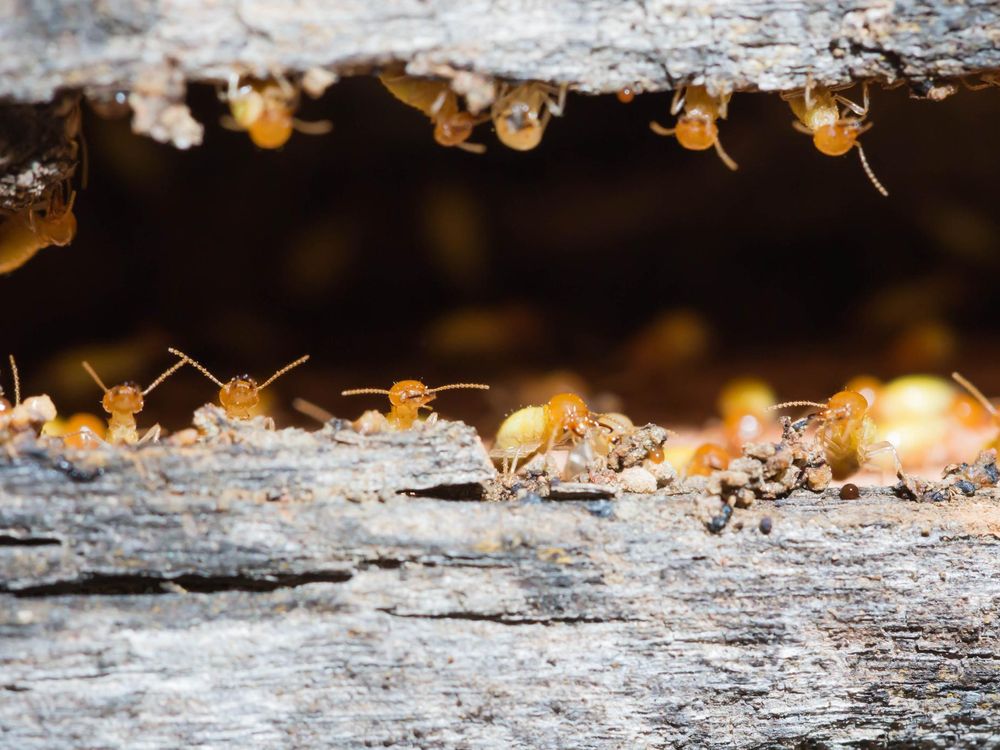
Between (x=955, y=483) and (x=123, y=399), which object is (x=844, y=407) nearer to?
(x=955, y=483)

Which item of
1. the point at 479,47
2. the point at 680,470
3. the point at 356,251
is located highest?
the point at 356,251

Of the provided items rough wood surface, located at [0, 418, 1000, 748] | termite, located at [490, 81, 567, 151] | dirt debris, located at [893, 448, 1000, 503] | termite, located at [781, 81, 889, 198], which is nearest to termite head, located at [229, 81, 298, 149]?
termite, located at [490, 81, 567, 151]

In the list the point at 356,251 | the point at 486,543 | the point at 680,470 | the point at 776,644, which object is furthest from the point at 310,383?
the point at 776,644

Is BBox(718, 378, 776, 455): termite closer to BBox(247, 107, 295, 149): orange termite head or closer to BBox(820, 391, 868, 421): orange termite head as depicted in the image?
BBox(820, 391, 868, 421): orange termite head

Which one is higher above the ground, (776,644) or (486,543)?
(486,543)

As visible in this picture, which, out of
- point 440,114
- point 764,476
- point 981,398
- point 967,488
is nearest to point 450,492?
point 764,476

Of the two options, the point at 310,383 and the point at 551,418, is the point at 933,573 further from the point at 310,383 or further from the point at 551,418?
the point at 310,383

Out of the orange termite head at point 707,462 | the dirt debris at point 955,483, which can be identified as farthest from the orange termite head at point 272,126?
the dirt debris at point 955,483

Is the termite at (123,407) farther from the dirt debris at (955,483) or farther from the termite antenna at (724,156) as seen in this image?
the dirt debris at (955,483)
